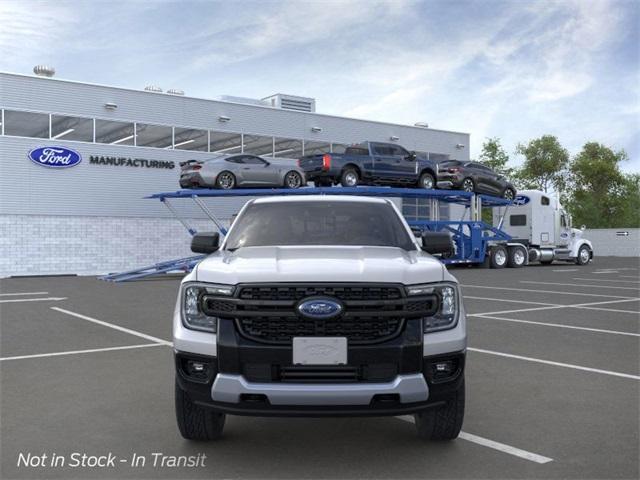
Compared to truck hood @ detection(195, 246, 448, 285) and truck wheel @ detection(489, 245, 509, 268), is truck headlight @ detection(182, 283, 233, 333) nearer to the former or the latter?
truck hood @ detection(195, 246, 448, 285)

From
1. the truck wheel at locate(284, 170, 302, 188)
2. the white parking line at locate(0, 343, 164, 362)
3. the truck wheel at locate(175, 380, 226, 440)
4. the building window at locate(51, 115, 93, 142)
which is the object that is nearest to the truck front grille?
the truck wheel at locate(175, 380, 226, 440)

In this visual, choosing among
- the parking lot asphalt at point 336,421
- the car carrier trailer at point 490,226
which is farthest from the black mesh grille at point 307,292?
the car carrier trailer at point 490,226

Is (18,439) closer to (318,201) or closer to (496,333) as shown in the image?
(318,201)

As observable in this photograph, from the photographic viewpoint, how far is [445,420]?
4.45 meters

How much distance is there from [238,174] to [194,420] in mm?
20397

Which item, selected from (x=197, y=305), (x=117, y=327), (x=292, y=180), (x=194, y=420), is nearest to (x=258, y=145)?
(x=292, y=180)

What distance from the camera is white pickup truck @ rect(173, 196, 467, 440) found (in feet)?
12.8

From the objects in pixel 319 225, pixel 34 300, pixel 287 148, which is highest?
pixel 287 148

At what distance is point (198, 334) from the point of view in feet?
13.5

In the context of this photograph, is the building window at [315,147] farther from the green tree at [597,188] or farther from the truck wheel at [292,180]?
the green tree at [597,188]

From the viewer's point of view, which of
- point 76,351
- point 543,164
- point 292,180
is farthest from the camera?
point 543,164

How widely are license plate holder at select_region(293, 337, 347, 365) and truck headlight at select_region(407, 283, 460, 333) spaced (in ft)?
1.76

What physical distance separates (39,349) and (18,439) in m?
3.94

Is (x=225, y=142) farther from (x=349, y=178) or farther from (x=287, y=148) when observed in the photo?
(x=349, y=178)
